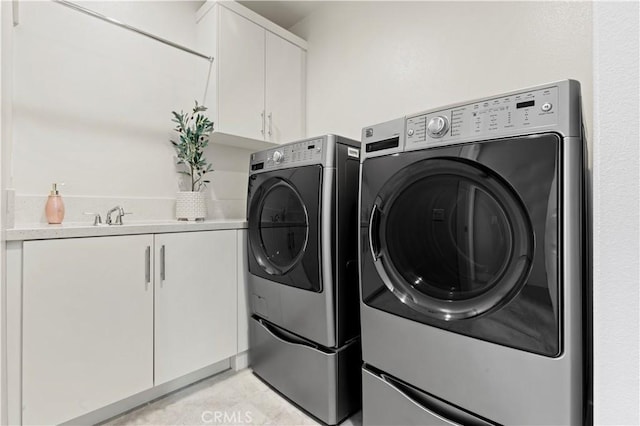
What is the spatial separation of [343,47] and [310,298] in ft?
6.00

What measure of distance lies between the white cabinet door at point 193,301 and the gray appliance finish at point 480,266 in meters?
0.89

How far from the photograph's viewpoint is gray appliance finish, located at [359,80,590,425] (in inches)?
31.3

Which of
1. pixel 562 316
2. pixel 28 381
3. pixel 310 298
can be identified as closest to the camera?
pixel 562 316

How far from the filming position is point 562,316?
0.79 m

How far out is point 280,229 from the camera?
1.63 m

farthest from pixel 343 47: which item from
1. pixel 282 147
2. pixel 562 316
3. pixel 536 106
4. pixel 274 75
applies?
pixel 562 316

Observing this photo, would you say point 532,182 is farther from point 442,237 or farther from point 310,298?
point 310,298

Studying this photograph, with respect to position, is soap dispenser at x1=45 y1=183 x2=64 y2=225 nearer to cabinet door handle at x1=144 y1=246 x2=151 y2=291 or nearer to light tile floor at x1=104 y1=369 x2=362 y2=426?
cabinet door handle at x1=144 y1=246 x2=151 y2=291

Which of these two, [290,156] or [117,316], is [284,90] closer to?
[290,156]

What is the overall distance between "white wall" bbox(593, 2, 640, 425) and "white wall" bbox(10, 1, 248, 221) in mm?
2112

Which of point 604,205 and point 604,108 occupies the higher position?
point 604,108

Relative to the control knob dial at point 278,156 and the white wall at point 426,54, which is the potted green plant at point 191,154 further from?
the white wall at point 426,54

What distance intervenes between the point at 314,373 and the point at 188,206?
123 centimetres

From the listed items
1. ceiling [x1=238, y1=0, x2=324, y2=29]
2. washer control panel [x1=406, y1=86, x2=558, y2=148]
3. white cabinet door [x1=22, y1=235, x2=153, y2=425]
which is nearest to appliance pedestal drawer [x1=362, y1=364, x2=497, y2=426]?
washer control panel [x1=406, y1=86, x2=558, y2=148]
